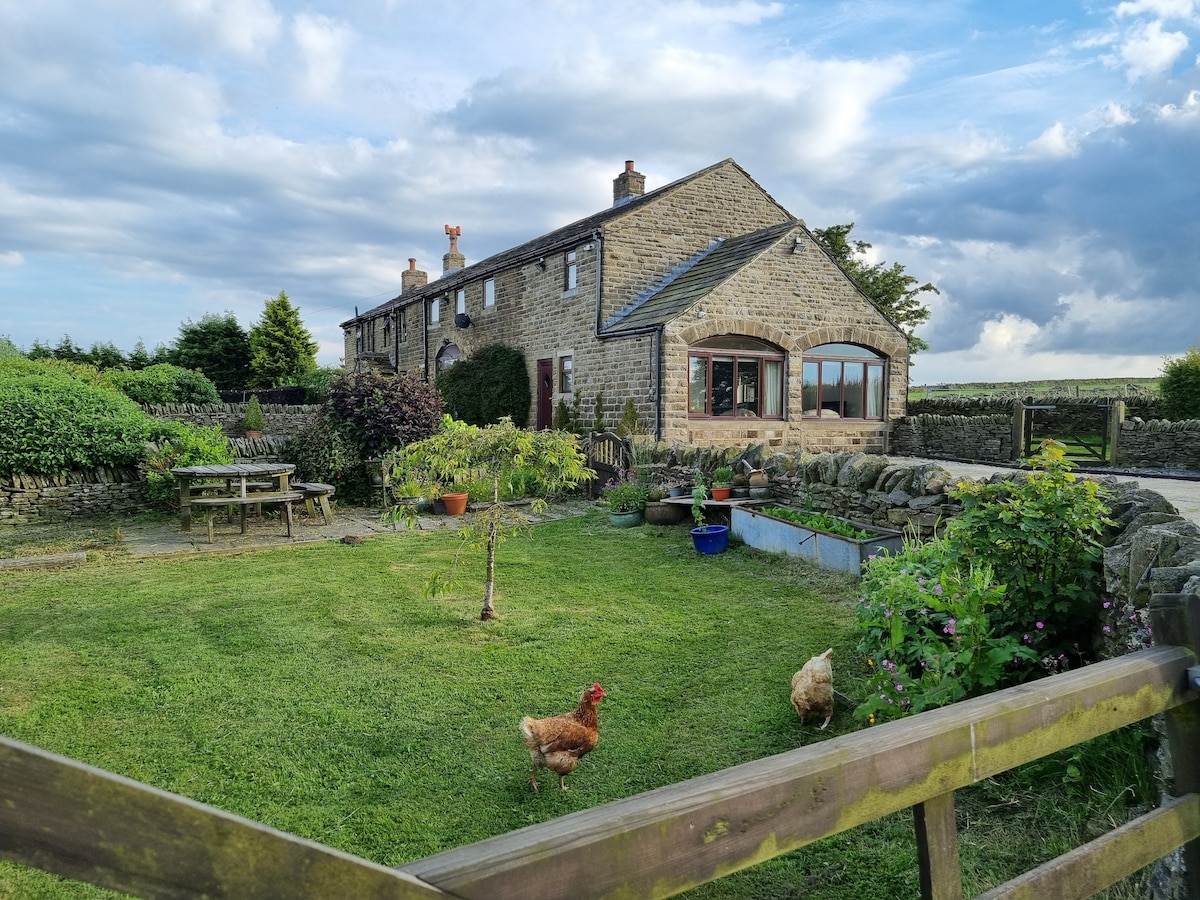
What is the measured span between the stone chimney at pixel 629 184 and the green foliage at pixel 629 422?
831 centimetres

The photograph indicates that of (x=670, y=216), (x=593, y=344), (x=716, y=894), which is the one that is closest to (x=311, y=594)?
(x=716, y=894)

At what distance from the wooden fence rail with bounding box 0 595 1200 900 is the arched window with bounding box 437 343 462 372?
85.8 ft

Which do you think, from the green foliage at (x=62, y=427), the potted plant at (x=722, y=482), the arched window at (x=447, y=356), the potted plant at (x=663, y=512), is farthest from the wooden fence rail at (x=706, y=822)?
the arched window at (x=447, y=356)

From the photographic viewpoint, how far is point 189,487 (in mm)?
11492

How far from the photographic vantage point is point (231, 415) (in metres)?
23.6

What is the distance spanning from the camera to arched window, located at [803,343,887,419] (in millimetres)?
20375

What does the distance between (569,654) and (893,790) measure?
4.68 metres

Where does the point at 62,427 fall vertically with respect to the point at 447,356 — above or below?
below

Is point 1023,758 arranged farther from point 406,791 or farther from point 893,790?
point 406,791

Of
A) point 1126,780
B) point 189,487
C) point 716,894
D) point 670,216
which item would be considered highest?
point 670,216

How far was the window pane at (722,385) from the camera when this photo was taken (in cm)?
1867

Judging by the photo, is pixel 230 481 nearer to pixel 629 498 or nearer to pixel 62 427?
pixel 62 427

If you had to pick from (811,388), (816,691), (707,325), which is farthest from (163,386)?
(816,691)

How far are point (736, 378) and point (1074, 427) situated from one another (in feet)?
35.4
